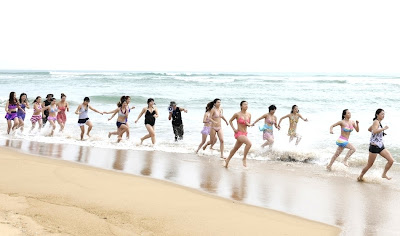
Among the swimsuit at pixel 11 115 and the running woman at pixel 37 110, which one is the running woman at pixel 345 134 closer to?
the running woman at pixel 37 110

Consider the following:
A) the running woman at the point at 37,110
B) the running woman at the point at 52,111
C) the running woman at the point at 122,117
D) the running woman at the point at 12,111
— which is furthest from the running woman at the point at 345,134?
the running woman at the point at 12,111

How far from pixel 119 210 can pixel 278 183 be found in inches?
150

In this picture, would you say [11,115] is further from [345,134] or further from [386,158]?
[386,158]

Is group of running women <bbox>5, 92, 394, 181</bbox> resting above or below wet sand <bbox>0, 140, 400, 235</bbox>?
above

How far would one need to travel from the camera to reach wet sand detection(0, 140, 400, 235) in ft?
22.2

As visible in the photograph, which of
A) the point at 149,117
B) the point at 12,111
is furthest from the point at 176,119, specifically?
the point at 12,111

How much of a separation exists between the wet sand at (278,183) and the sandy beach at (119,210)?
592 millimetres

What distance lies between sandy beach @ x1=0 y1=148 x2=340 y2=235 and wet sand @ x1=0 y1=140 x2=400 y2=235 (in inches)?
23.3

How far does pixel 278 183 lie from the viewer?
8859 mm

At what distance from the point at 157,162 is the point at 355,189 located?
4.42 m

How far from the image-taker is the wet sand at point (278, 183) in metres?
6.76

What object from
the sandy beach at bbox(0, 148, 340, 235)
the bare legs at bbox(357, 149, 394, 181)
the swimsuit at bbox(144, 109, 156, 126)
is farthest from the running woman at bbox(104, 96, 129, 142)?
the bare legs at bbox(357, 149, 394, 181)

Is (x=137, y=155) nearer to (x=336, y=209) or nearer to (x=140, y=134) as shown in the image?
(x=140, y=134)

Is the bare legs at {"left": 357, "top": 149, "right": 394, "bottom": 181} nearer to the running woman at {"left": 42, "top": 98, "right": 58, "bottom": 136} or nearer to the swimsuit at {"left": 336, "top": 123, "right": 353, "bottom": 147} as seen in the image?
the swimsuit at {"left": 336, "top": 123, "right": 353, "bottom": 147}
